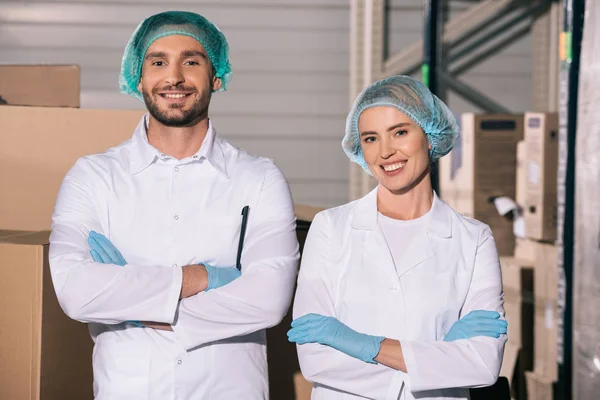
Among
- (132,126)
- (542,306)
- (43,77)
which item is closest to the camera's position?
(132,126)

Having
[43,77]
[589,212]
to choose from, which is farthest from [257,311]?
[589,212]

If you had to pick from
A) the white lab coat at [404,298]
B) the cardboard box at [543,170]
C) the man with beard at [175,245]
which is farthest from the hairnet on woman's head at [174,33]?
the cardboard box at [543,170]

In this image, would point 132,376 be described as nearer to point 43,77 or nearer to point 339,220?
point 339,220

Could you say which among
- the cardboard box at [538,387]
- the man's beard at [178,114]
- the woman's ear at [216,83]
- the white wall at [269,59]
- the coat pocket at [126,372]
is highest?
the white wall at [269,59]

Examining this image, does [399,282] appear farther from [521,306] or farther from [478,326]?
[521,306]

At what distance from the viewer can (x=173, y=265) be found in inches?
79.0

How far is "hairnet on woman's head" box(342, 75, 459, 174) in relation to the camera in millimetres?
1918

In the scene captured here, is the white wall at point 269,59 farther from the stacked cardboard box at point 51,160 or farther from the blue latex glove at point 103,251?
the blue latex glove at point 103,251

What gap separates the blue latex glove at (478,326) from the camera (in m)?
1.81

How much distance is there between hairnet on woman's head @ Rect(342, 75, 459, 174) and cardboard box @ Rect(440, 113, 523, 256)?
2.23 m

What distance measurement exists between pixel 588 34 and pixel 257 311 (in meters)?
1.92

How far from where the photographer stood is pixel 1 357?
2.17 metres

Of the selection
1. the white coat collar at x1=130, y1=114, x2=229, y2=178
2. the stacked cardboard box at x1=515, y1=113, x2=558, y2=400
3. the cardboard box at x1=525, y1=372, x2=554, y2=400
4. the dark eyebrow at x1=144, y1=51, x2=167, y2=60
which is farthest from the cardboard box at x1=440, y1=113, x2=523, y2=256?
the dark eyebrow at x1=144, y1=51, x2=167, y2=60

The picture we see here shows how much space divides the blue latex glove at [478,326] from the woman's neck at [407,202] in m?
0.27
